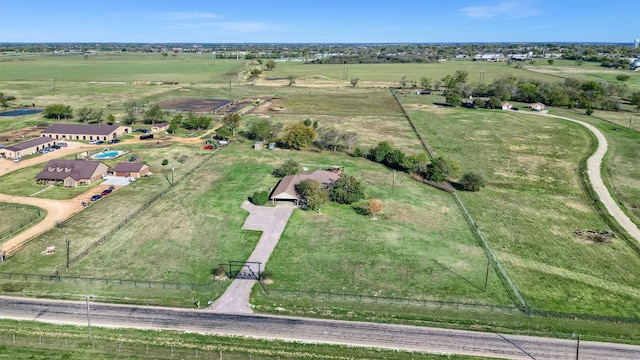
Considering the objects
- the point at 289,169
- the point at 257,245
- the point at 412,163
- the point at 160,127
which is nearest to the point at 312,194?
the point at 257,245

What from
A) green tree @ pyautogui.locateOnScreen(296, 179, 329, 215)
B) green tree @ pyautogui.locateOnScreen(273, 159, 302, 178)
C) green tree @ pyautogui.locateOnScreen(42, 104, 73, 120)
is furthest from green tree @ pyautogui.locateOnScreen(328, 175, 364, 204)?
green tree @ pyautogui.locateOnScreen(42, 104, 73, 120)

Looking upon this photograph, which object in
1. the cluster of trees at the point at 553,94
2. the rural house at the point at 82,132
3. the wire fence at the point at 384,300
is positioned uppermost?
the cluster of trees at the point at 553,94

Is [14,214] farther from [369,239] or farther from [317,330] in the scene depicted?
[369,239]

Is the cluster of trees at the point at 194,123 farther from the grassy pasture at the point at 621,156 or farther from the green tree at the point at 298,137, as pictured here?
the grassy pasture at the point at 621,156

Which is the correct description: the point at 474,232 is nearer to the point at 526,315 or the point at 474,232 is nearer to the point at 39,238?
the point at 526,315

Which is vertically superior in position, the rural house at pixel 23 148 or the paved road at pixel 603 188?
the rural house at pixel 23 148

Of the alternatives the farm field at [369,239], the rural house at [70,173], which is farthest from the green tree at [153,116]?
the rural house at [70,173]

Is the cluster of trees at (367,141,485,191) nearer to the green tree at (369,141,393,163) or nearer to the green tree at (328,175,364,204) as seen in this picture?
the green tree at (369,141,393,163)
